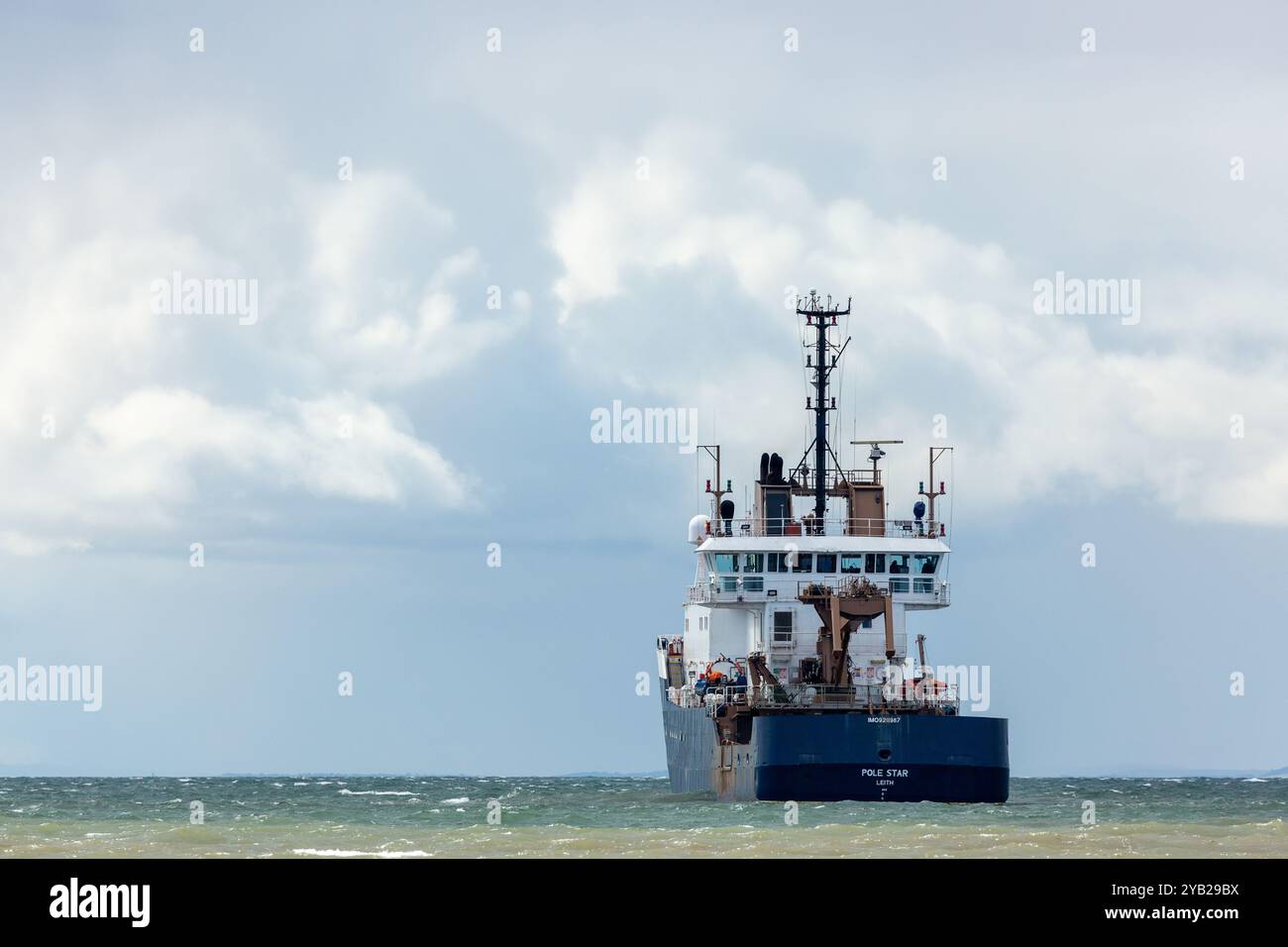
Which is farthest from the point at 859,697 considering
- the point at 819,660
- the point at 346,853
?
the point at 346,853

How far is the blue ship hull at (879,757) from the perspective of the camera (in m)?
48.8

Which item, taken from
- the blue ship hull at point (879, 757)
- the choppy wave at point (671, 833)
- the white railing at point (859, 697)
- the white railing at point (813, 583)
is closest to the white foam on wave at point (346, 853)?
the choppy wave at point (671, 833)

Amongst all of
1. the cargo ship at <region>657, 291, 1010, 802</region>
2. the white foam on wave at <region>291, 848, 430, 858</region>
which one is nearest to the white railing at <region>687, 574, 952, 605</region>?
the cargo ship at <region>657, 291, 1010, 802</region>

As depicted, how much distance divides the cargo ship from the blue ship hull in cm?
4

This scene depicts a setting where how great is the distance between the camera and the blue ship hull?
48750 millimetres

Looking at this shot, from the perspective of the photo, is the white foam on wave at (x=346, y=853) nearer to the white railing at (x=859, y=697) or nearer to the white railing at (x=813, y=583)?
the white railing at (x=859, y=697)

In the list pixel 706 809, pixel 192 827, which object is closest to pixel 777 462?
pixel 706 809

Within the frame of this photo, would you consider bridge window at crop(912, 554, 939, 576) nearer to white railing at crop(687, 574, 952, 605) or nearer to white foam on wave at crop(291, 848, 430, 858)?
white railing at crop(687, 574, 952, 605)

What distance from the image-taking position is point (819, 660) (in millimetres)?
56125

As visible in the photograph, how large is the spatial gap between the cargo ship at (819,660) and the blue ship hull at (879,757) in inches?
1.4

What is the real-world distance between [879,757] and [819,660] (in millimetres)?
7654
